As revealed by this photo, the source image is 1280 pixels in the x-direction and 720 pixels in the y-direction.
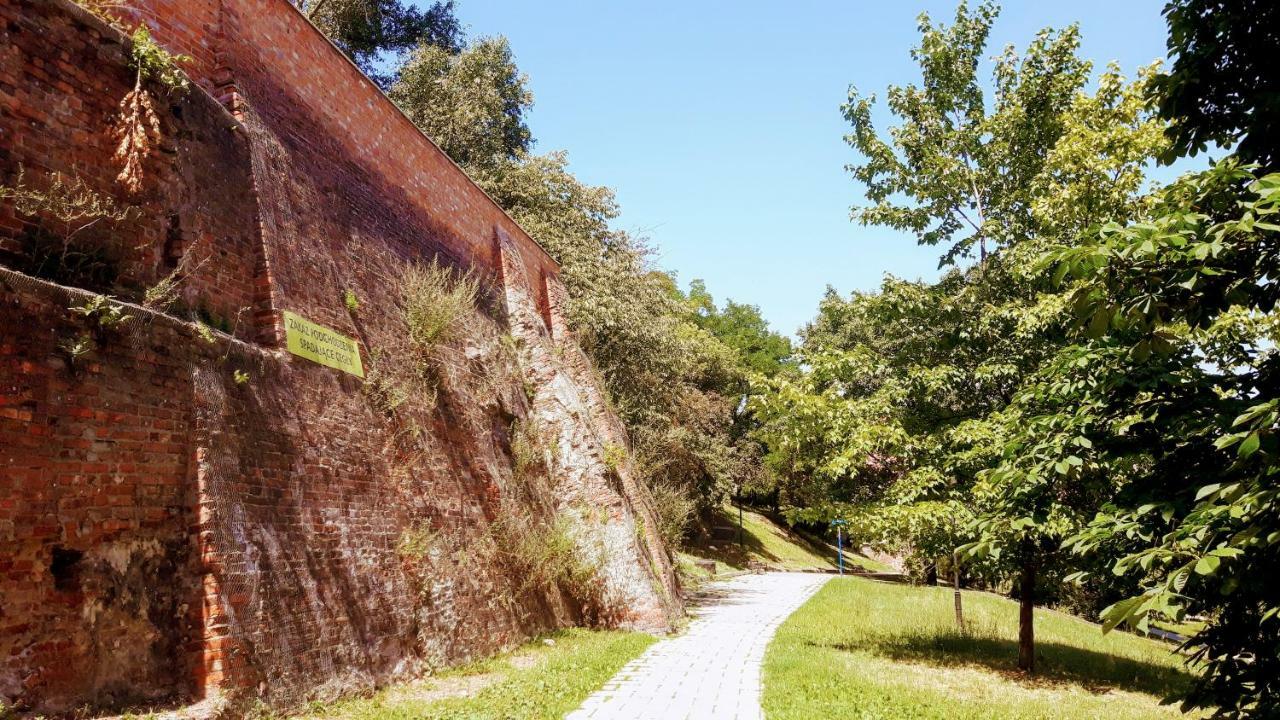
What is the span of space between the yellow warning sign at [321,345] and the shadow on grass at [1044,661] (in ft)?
25.7

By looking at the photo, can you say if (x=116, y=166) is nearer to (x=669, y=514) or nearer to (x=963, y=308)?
(x=963, y=308)

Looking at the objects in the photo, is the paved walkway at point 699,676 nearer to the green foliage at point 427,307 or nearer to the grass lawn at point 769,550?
the green foliage at point 427,307

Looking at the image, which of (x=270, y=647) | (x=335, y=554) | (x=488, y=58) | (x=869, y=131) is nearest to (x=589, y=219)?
(x=488, y=58)

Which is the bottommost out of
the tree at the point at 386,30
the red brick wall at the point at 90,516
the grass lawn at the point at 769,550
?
the grass lawn at the point at 769,550

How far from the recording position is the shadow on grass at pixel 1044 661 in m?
9.42

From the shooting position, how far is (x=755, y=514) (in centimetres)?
3850

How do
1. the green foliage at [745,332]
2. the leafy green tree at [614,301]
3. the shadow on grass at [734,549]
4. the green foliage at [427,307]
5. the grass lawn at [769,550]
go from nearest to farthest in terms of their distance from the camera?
the green foliage at [427,307] < the leafy green tree at [614,301] < the shadow on grass at [734,549] < the grass lawn at [769,550] < the green foliage at [745,332]

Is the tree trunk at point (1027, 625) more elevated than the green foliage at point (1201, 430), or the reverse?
the green foliage at point (1201, 430)

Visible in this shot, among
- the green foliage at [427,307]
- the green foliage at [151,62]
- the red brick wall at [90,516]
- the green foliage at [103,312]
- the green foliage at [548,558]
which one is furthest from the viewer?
the green foliage at [548,558]

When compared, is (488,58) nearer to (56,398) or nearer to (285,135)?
(285,135)

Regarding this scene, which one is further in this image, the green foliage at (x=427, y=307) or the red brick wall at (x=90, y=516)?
the green foliage at (x=427, y=307)

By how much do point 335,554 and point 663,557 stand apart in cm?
782

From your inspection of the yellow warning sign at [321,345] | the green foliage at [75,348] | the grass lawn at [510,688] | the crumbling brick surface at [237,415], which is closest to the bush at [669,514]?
the crumbling brick surface at [237,415]

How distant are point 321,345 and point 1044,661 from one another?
10.7 metres
